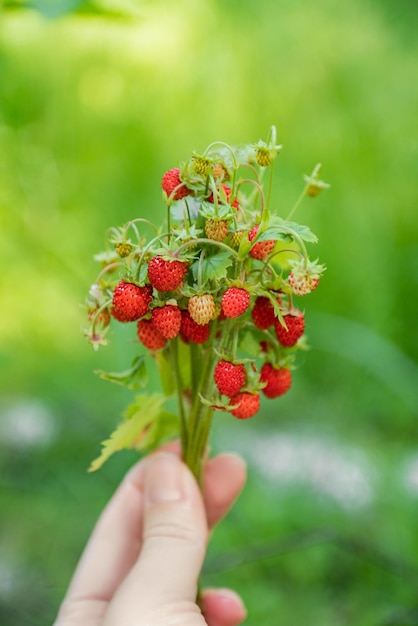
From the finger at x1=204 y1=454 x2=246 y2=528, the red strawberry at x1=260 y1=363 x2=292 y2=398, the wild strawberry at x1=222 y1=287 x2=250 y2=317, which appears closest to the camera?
the wild strawberry at x1=222 y1=287 x2=250 y2=317

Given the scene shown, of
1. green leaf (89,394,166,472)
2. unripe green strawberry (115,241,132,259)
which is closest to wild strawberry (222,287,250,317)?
unripe green strawberry (115,241,132,259)

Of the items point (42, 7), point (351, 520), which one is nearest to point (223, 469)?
point (42, 7)

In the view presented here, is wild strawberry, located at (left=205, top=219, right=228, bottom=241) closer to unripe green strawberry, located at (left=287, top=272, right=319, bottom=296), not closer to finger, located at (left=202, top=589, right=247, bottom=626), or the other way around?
unripe green strawberry, located at (left=287, top=272, right=319, bottom=296)

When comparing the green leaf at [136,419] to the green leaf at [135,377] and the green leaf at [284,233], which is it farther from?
the green leaf at [284,233]

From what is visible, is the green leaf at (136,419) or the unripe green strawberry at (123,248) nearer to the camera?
the unripe green strawberry at (123,248)

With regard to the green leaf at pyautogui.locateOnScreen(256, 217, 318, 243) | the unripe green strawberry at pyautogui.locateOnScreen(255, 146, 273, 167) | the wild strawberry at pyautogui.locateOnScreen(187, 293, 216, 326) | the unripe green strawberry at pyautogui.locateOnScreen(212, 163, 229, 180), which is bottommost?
the wild strawberry at pyautogui.locateOnScreen(187, 293, 216, 326)

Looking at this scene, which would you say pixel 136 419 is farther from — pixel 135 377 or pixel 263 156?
pixel 263 156

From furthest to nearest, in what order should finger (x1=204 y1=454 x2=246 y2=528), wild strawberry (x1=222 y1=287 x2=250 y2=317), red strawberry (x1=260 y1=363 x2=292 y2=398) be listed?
1. finger (x1=204 y1=454 x2=246 y2=528)
2. red strawberry (x1=260 y1=363 x2=292 y2=398)
3. wild strawberry (x1=222 y1=287 x2=250 y2=317)

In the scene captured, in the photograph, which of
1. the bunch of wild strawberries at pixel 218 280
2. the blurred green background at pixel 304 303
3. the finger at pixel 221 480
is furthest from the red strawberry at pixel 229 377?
the blurred green background at pixel 304 303

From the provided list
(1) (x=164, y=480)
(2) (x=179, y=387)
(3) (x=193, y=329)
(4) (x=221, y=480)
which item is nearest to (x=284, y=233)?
(3) (x=193, y=329)
